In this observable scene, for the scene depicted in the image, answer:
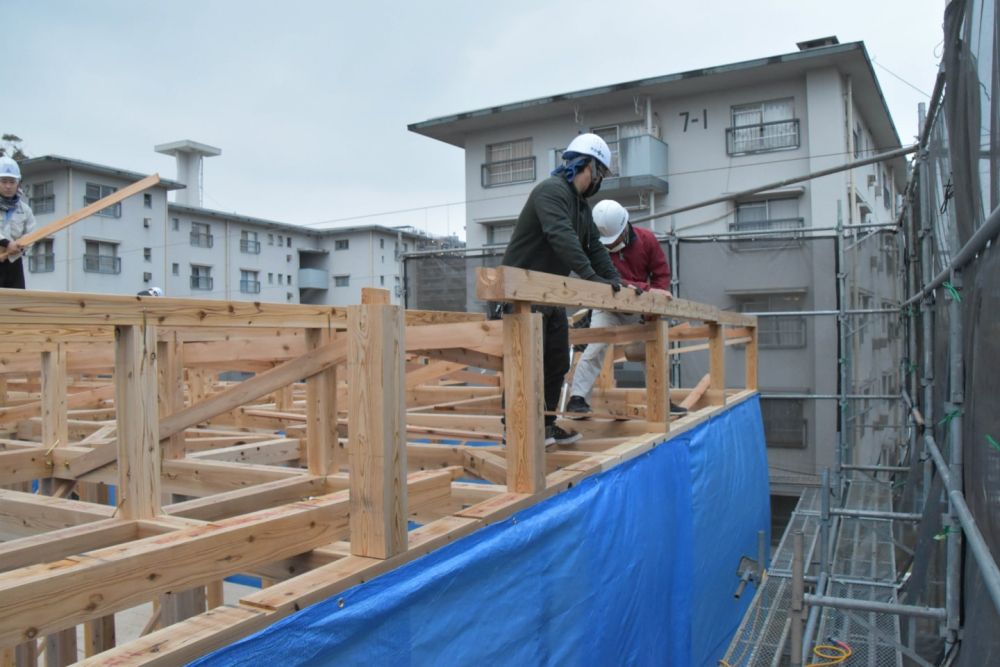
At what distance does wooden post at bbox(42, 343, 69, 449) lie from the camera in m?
3.95

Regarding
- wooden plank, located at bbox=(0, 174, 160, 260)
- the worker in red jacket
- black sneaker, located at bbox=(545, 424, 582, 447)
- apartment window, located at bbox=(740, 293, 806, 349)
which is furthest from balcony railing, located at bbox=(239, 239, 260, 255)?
black sneaker, located at bbox=(545, 424, 582, 447)

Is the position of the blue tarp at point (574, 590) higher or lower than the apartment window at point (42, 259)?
lower

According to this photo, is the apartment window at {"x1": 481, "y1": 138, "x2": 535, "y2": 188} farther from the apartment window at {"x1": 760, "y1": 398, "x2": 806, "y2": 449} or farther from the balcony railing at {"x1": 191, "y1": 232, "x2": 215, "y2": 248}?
the balcony railing at {"x1": 191, "y1": 232, "x2": 215, "y2": 248}

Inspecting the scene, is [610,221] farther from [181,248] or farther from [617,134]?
[181,248]

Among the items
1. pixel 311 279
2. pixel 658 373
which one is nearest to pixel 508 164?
pixel 658 373

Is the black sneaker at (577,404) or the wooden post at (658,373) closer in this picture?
the wooden post at (658,373)

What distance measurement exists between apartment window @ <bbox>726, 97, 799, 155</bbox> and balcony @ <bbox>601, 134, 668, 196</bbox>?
5.74 ft

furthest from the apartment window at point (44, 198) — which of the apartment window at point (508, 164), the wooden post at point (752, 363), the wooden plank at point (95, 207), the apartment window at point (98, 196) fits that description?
the wooden post at point (752, 363)

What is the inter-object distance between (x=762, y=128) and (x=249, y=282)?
27.9 m

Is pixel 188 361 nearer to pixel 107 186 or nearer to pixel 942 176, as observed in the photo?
pixel 942 176

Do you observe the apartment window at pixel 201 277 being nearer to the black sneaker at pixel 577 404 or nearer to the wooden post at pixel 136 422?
the black sneaker at pixel 577 404

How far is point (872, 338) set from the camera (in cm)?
1064

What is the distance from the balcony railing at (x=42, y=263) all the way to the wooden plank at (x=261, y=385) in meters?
29.9

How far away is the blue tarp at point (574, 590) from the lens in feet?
6.41
